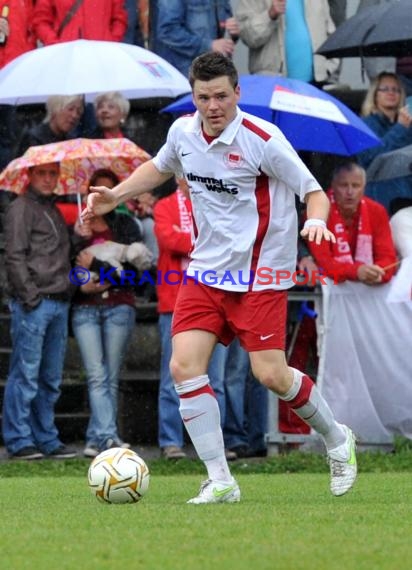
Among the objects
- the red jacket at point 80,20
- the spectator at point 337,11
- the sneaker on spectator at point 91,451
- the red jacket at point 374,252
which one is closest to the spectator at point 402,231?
the red jacket at point 374,252

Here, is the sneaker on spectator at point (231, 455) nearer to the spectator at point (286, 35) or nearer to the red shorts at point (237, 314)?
the spectator at point (286, 35)

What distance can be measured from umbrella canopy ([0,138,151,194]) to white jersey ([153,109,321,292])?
15.9ft

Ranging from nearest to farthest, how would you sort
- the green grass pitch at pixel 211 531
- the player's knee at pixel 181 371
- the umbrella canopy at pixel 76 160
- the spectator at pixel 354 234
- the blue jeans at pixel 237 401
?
the green grass pitch at pixel 211 531 → the player's knee at pixel 181 371 → the umbrella canopy at pixel 76 160 → the spectator at pixel 354 234 → the blue jeans at pixel 237 401

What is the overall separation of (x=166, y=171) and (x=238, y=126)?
24.4 inches

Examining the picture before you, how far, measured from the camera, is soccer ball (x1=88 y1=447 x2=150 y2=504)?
8.87 m

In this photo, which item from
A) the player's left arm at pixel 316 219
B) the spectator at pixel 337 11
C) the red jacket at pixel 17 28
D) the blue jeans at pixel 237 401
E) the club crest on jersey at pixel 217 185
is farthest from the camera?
the spectator at pixel 337 11

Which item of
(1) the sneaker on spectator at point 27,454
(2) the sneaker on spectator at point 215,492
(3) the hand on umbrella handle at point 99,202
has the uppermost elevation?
(3) the hand on umbrella handle at point 99,202

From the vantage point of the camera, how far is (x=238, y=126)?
30.0ft

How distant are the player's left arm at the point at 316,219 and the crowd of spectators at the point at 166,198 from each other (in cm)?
487

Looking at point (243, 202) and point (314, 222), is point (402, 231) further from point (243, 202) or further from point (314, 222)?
point (314, 222)

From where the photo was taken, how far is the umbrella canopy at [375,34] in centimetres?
1491

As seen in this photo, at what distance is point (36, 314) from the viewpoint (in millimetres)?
14086

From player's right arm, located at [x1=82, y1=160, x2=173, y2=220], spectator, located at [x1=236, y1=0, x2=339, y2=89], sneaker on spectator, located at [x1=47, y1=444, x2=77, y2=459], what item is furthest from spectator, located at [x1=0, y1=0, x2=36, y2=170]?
player's right arm, located at [x1=82, y1=160, x2=173, y2=220]

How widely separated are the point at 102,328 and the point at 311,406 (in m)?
5.46
